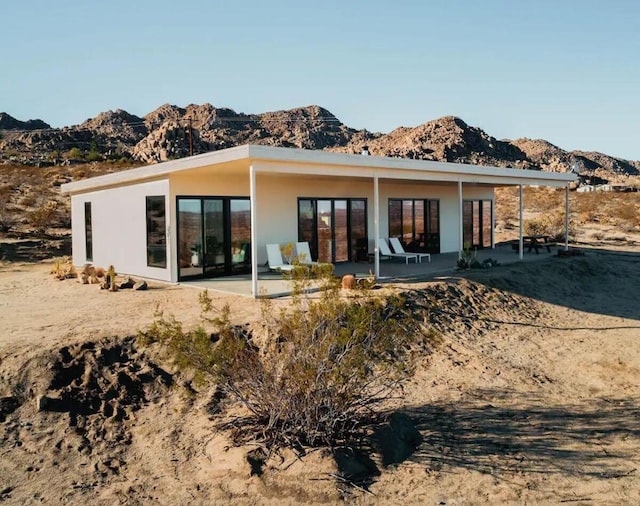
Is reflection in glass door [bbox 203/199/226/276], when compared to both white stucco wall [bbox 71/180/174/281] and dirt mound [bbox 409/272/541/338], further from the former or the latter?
dirt mound [bbox 409/272/541/338]

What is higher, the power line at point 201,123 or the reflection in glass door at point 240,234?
the power line at point 201,123

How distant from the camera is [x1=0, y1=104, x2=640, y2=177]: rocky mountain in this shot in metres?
52.7

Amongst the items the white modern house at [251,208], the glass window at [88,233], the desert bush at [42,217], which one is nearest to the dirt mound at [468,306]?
the white modern house at [251,208]

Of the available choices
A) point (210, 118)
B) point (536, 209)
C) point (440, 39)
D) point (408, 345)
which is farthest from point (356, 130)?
point (408, 345)

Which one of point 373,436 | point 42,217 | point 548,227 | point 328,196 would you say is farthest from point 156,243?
point 548,227

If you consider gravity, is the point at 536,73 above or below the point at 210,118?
below

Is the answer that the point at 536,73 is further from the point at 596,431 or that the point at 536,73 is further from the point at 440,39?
the point at 596,431

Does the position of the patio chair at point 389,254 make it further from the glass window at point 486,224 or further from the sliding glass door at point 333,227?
the glass window at point 486,224

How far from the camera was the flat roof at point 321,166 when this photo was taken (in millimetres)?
9992

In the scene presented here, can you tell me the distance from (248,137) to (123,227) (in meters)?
48.6

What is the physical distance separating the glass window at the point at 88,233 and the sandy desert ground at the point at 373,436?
5749mm

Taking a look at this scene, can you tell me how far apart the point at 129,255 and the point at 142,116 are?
60087mm

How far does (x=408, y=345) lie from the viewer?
343 inches

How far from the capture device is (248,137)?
201 feet
